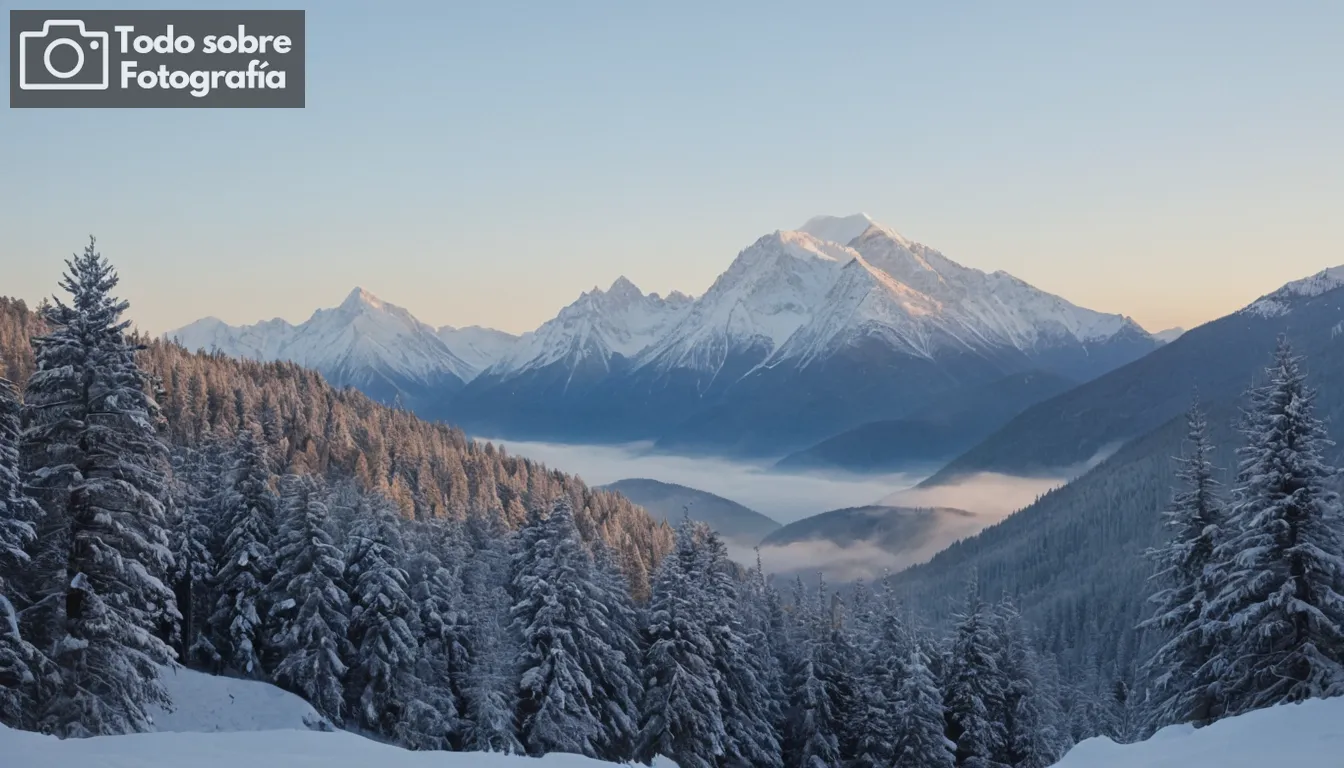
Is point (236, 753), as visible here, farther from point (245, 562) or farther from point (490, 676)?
point (245, 562)

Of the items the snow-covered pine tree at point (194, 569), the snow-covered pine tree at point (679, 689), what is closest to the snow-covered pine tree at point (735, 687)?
the snow-covered pine tree at point (679, 689)

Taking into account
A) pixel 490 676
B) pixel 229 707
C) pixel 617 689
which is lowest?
pixel 617 689

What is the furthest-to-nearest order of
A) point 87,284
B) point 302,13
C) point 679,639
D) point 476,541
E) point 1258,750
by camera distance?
point 476,541, point 679,639, point 302,13, point 87,284, point 1258,750

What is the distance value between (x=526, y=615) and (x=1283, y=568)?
2622cm

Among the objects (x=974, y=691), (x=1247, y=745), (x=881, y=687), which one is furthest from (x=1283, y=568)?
(x=881, y=687)

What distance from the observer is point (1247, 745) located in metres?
17.1

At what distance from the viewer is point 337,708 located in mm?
40375

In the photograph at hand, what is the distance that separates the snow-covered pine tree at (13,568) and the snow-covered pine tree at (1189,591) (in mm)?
30678

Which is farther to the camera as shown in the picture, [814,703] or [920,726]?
[814,703]

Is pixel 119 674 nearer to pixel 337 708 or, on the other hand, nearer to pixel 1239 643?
pixel 337 708

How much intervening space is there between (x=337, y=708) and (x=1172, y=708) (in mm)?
31668

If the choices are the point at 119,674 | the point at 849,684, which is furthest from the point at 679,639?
the point at 119,674

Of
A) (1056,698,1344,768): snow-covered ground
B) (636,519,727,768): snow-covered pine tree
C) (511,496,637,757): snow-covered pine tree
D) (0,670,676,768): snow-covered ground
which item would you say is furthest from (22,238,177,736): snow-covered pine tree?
(1056,698,1344,768): snow-covered ground

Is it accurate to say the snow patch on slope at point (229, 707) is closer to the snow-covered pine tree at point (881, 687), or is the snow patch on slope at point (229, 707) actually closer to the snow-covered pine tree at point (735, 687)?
the snow-covered pine tree at point (735, 687)
